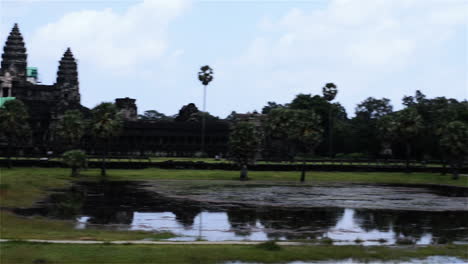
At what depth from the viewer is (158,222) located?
133 feet

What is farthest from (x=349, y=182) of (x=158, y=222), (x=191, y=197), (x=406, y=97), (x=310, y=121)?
(x=406, y=97)

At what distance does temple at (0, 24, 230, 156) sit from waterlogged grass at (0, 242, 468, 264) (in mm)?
90716

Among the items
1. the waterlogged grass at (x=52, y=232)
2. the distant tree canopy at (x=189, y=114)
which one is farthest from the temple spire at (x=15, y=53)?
the waterlogged grass at (x=52, y=232)

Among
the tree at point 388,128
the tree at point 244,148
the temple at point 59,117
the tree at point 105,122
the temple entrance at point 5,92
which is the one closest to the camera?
the tree at point 105,122

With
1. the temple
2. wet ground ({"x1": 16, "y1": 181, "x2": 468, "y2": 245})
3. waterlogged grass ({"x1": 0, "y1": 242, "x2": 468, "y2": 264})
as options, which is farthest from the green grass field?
the temple

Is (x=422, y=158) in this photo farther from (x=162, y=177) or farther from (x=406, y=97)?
(x=162, y=177)

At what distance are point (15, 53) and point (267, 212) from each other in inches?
4385

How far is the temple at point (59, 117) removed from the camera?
12762cm

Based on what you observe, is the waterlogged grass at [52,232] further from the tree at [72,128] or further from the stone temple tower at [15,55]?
the stone temple tower at [15,55]

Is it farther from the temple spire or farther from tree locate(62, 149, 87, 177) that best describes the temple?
tree locate(62, 149, 87, 177)

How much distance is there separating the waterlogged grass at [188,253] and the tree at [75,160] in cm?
4769

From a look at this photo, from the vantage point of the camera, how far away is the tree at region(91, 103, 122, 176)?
→ 267 feet

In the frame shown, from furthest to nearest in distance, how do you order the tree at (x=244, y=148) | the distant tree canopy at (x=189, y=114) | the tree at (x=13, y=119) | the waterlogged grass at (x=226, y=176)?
1. the distant tree canopy at (x=189, y=114)
2. the tree at (x=13, y=119)
3. the tree at (x=244, y=148)
4. the waterlogged grass at (x=226, y=176)

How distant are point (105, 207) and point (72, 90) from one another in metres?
95.2
